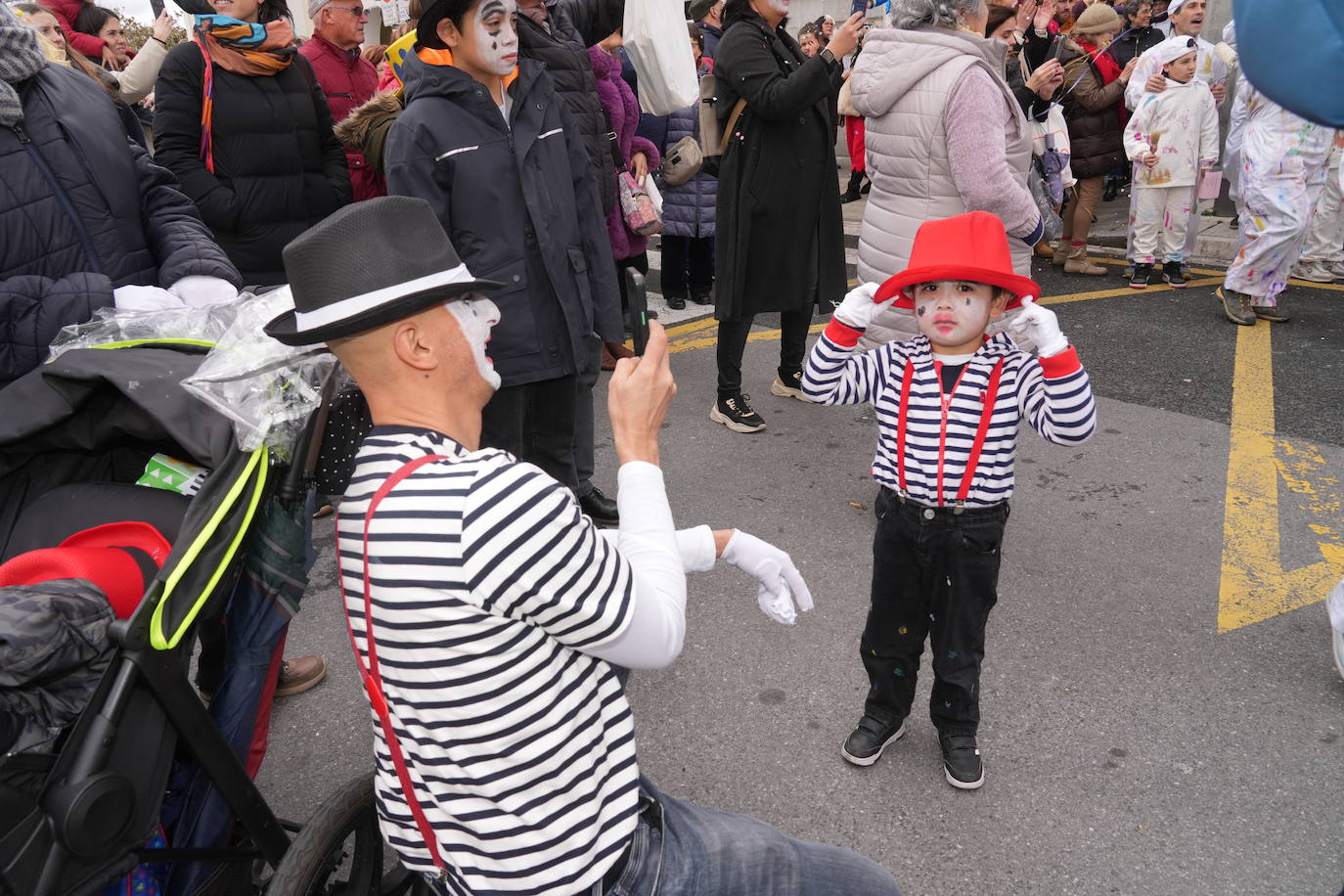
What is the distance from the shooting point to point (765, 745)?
2.82 meters

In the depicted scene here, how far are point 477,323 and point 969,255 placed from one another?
4.18ft

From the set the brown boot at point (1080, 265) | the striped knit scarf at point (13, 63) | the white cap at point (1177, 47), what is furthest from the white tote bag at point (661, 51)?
the brown boot at point (1080, 265)

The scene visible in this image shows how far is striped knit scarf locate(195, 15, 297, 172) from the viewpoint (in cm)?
379

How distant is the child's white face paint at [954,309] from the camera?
7.66 feet

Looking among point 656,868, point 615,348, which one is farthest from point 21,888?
point 615,348

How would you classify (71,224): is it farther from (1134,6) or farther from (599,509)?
(1134,6)

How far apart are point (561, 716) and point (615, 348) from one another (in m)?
4.16

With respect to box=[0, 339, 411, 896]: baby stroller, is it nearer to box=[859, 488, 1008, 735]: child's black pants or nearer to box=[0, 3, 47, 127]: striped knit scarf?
box=[0, 3, 47, 127]: striped knit scarf

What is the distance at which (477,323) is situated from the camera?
1523 millimetres

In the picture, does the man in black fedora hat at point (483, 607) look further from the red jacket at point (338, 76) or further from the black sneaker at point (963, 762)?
the red jacket at point (338, 76)

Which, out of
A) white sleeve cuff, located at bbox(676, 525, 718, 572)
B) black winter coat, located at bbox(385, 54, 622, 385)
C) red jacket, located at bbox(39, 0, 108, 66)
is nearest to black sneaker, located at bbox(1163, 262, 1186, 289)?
black winter coat, located at bbox(385, 54, 622, 385)

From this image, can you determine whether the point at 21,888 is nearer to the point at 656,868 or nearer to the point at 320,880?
the point at 320,880

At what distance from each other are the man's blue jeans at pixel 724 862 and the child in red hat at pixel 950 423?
3.32ft

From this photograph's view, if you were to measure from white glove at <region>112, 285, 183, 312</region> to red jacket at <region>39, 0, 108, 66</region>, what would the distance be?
488cm
